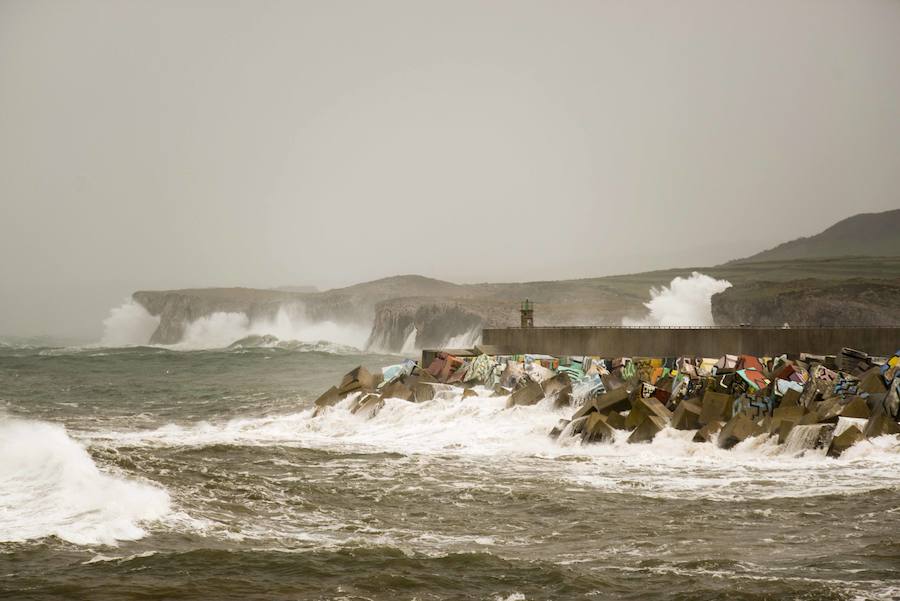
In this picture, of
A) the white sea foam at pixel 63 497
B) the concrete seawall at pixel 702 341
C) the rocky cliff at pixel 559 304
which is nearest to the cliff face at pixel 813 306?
the rocky cliff at pixel 559 304

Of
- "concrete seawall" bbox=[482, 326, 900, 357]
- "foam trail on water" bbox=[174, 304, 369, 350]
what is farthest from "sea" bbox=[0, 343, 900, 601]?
"foam trail on water" bbox=[174, 304, 369, 350]

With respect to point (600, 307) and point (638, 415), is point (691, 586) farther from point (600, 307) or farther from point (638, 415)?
point (600, 307)

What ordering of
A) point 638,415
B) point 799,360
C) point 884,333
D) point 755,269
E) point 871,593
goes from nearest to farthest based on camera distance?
point 871,593
point 638,415
point 799,360
point 884,333
point 755,269

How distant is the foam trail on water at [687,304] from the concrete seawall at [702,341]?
3107 centimetres

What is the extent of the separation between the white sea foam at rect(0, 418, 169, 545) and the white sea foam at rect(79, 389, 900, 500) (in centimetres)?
462

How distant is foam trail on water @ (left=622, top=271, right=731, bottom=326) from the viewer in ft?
180

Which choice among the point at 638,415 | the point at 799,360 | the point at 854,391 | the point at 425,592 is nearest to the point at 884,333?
the point at 799,360

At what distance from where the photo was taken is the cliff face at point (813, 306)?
49.5m

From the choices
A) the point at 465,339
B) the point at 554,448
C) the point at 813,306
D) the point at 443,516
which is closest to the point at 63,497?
the point at 443,516

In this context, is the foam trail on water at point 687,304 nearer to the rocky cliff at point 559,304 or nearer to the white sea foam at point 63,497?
the rocky cliff at point 559,304

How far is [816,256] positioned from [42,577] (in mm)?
87672

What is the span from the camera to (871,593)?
709 centimetres

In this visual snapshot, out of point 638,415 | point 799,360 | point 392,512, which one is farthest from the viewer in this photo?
point 799,360

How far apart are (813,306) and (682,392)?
3659 cm
